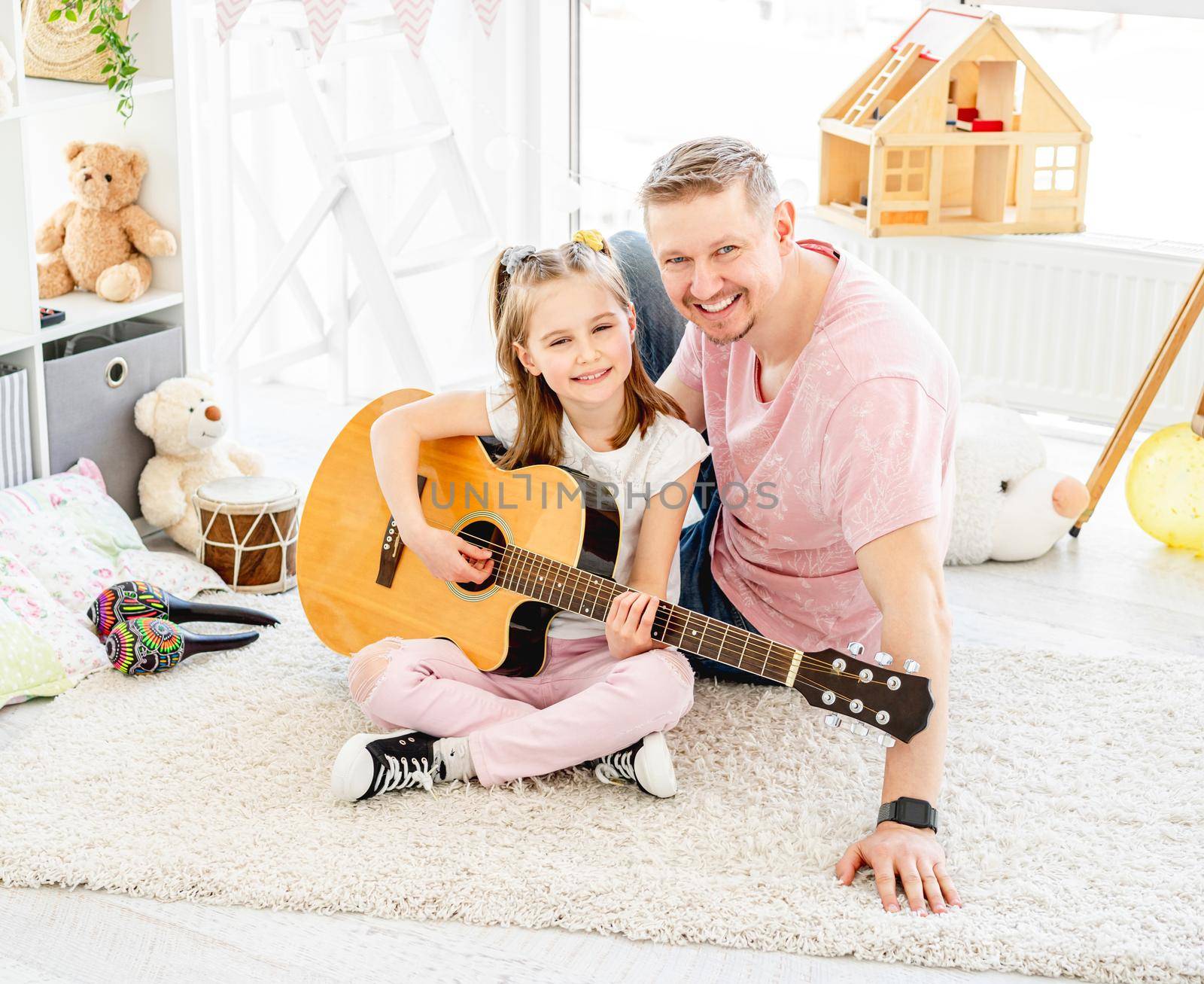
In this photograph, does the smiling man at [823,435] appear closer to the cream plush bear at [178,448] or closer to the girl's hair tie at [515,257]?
the girl's hair tie at [515,257]

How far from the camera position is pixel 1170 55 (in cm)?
306

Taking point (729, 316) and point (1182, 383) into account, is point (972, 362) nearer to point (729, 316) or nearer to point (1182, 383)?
point (1182, 383)

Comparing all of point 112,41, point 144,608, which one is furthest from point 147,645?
point 112,41

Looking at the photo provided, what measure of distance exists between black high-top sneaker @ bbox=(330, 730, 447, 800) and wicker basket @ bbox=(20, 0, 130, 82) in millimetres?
1356

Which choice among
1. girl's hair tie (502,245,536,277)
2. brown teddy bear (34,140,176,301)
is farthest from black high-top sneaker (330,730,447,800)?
brown teddy bear (34,140,176,301)

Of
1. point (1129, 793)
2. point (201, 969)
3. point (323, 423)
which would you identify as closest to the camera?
point (201, 969)

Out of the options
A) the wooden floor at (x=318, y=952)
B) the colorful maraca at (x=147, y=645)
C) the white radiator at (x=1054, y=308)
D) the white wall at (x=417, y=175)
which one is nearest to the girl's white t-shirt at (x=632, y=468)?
the wooden floor at (x=318, y=952)

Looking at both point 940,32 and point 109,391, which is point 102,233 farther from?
point 940,32

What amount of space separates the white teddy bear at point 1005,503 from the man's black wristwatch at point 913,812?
3.54 feet

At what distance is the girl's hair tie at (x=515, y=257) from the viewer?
1.86 m

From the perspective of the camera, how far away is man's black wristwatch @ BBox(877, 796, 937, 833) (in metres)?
1.56

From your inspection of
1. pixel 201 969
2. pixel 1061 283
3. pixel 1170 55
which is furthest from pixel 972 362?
pixel 201 969

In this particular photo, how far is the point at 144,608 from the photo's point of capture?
2.16 metres

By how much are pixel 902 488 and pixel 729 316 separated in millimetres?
296
